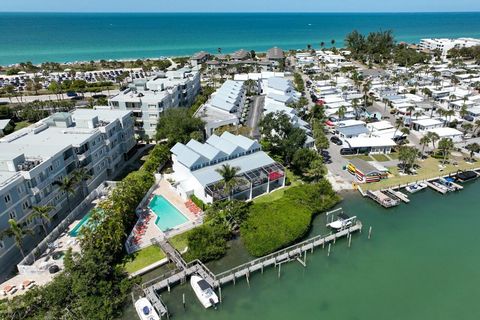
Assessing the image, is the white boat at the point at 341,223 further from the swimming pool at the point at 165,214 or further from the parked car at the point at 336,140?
the parked car at the point at 336,140

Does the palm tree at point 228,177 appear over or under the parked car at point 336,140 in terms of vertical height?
over

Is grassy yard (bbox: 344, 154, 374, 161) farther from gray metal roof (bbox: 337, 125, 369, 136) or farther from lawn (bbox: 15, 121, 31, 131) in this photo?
lawn (bbox: 15, 121, 31, 131)

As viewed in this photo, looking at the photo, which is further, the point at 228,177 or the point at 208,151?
the point at 208,151

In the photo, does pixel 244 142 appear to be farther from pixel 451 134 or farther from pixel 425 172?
pixel 451 134

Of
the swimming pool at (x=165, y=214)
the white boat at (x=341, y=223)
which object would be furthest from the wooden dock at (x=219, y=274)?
the swimming pool at (x=165, y=214)

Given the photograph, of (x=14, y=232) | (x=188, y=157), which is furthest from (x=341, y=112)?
(x=14, y=232)

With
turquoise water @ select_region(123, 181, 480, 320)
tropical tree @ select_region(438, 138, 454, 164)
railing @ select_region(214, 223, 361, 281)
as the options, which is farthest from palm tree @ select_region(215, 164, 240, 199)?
tropical tree @ select_region(438, 138, 454, 164)

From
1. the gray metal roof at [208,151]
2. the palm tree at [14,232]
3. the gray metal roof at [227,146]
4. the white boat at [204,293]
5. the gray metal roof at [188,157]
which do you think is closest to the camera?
the white boat at [204,293]
